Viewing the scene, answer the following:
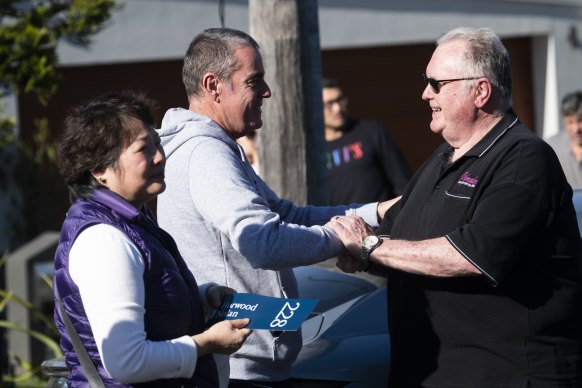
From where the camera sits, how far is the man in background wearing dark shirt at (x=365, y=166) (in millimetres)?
7699

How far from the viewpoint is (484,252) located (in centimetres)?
326

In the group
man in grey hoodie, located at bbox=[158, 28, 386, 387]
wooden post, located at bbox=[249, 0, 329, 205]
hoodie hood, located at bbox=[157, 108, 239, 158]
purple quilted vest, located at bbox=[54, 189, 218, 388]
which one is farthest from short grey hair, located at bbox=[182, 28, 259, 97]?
wooden post, located at bbox=[249, 0, 329, 205]

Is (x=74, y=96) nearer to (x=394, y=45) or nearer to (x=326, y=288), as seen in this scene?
(x=394, y=45)

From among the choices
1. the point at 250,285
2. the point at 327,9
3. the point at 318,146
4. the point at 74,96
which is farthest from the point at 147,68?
the point at 250,285

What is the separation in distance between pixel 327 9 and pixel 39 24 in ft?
16.2

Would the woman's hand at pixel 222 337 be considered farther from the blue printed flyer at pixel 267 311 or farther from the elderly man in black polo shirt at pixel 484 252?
the elderly man in black polo shirt at pixel 484 252

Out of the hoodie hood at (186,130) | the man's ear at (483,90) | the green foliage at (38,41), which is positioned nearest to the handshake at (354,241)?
the hoodie hood at (186,130)

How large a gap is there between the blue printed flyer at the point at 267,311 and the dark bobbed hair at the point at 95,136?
53 centimetres

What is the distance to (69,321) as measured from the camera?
2.93 m

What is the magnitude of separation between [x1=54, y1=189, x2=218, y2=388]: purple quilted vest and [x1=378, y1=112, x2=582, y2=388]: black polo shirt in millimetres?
826

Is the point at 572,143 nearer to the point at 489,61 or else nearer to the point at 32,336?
the point at 32,336

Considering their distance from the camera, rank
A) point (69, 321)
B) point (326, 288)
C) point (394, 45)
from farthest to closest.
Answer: point (394, 45), point (326, 288), point (69, 321)

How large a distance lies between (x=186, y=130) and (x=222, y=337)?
2.76ft

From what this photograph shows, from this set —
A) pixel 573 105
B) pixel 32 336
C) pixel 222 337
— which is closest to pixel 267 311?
pixel 222 337
